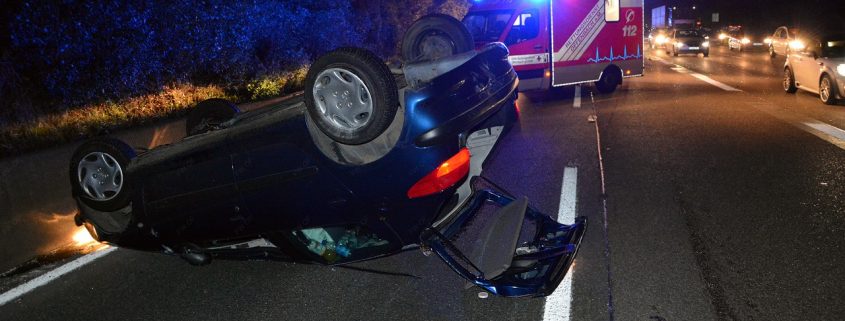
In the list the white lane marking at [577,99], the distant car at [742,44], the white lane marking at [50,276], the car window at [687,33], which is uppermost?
the car window at [687,33]

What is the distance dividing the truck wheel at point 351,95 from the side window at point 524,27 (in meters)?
9.92

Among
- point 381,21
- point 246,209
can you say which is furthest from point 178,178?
point 381,21

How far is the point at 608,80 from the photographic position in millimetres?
14445

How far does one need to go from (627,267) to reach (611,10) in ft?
35.5

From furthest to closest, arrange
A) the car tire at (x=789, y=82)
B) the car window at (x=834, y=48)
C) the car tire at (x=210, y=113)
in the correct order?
1. the car tire at (x=789, y=82)
2. the car window at (x=834, y=48)
3. the car tire at (x=210, y=113)

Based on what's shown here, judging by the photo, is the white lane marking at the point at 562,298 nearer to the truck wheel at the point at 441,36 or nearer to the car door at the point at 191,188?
the truck wheel at the point at 441,36

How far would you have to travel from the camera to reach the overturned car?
3695 mm

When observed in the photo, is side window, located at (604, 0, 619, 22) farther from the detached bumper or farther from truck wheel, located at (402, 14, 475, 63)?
the detached bumper

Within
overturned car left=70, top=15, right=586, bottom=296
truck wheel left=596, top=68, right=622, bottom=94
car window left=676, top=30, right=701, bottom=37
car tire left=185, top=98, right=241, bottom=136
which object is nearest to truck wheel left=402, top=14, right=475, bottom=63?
overturned car left=70, top=15, right=586, bottom=296

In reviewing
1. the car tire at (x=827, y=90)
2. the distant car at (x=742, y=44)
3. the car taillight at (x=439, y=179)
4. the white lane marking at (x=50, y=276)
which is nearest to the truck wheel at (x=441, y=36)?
the car taillight at (x=439, y=179)

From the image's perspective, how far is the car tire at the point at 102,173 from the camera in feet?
15.0

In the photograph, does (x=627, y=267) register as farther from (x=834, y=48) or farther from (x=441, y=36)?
(x=834, y=48)

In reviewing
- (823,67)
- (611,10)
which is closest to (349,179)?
(823,67)

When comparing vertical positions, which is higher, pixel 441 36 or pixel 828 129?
pixel 441 36
